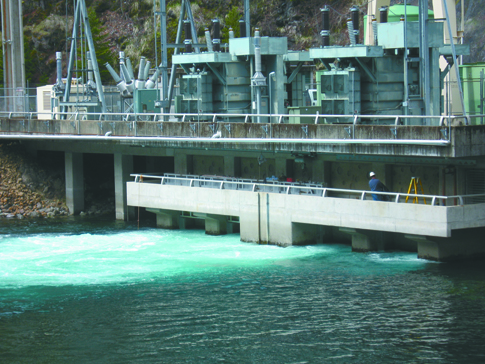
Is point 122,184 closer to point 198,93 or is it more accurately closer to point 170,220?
point 170,220

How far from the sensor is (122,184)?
1634 inches

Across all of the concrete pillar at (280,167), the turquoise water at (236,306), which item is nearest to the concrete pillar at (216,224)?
the turquoise water at (236,306)

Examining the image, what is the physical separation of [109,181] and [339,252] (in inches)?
886

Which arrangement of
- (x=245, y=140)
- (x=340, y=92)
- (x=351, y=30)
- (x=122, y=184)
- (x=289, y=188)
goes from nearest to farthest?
(x=289, y=188), (x=245, y=140), (x=340, y=92), (x=351, y=30), (x=122, y=184)

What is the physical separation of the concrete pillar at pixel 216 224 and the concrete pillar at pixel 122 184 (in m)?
8.07

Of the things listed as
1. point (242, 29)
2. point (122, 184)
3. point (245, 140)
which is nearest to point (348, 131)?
point (245, 140)

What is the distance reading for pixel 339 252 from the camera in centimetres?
2920

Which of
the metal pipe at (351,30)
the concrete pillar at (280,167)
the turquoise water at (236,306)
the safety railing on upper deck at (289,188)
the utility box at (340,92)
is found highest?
the metal pipe at (351,30)

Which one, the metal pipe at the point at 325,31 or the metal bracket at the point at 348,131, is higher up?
the metal pipe at the point at 325,31

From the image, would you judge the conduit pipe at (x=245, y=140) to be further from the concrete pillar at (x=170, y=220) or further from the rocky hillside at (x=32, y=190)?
the concrete pillar at (x=170, y=220)

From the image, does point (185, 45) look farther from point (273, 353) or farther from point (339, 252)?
point (273, 353)

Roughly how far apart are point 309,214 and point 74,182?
65.4ft

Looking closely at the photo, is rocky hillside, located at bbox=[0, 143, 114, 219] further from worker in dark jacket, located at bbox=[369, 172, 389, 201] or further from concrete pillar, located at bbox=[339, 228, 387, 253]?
worker in dark jacket, located at bbox=[369, 172, 389, 201]

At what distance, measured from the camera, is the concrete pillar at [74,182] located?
145 feet
